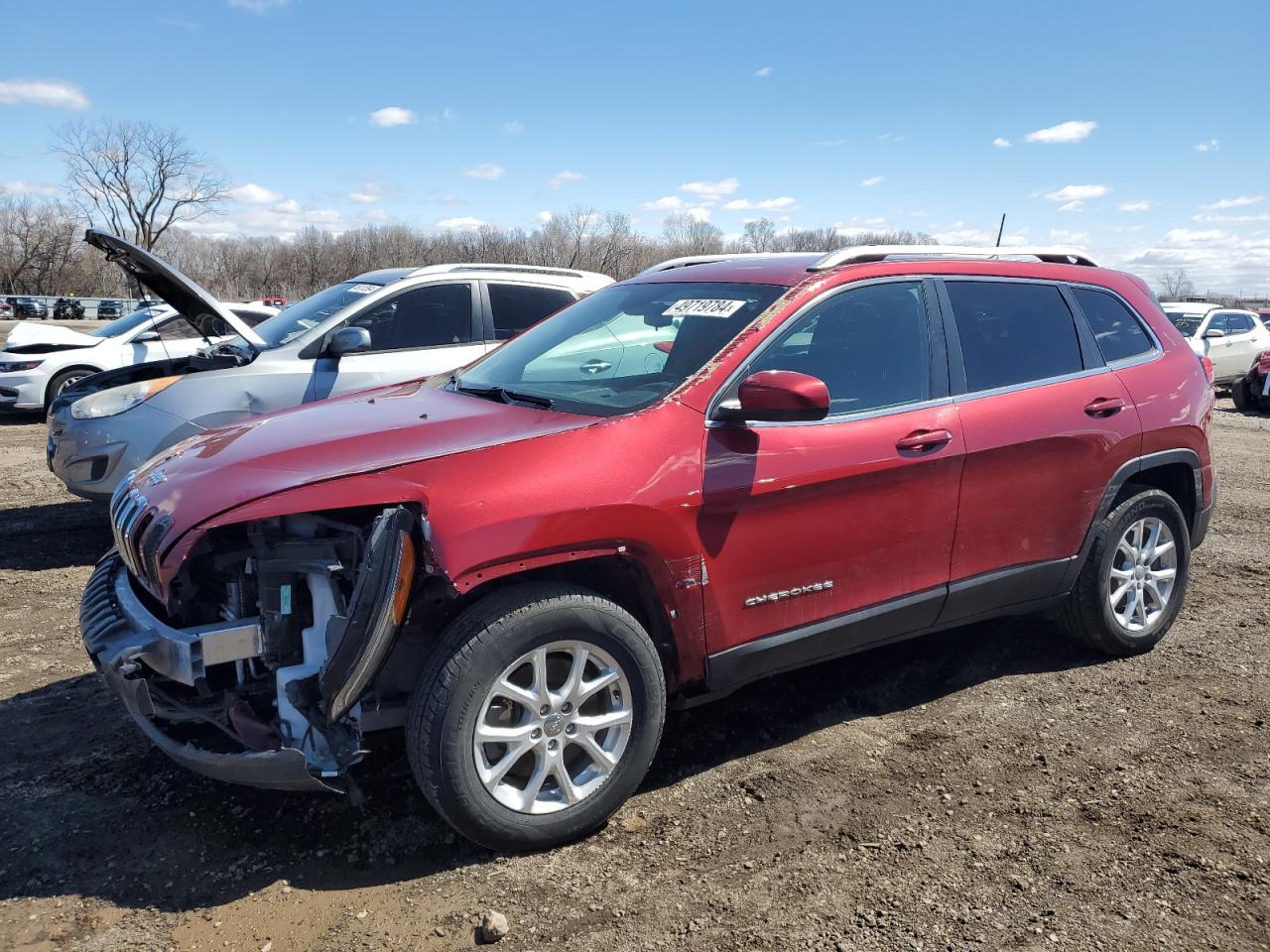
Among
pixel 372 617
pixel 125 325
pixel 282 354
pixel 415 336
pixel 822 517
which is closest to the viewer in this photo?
pixel 372 617

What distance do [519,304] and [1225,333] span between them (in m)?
15.7

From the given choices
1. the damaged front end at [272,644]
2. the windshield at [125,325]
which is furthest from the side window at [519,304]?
the windshield at [125,325]

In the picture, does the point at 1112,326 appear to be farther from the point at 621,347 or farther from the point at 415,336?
the point at 415,336

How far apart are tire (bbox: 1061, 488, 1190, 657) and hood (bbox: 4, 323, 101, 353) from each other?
12.5 metres

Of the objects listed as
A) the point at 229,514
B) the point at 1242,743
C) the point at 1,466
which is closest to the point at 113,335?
the point at 1,466

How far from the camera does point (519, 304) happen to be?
7.14 meters

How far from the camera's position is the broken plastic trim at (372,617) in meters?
2.59

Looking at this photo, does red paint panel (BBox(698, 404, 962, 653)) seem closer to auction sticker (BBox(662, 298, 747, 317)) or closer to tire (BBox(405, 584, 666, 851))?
tire (BBox(405, 584, 666, 851))

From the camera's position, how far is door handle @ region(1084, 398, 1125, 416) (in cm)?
405

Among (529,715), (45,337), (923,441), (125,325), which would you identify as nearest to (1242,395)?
(923,441)

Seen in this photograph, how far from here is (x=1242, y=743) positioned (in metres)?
3.62

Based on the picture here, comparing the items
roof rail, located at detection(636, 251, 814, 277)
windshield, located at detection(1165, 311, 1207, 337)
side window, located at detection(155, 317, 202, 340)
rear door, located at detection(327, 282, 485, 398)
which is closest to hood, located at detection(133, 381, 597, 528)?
roof rail, located at detection(636, 251, 814, 277)

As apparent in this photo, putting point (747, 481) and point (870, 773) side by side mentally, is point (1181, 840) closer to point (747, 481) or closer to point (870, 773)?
point (870, 773)

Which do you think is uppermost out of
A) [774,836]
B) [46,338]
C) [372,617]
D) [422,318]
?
[422,318]
